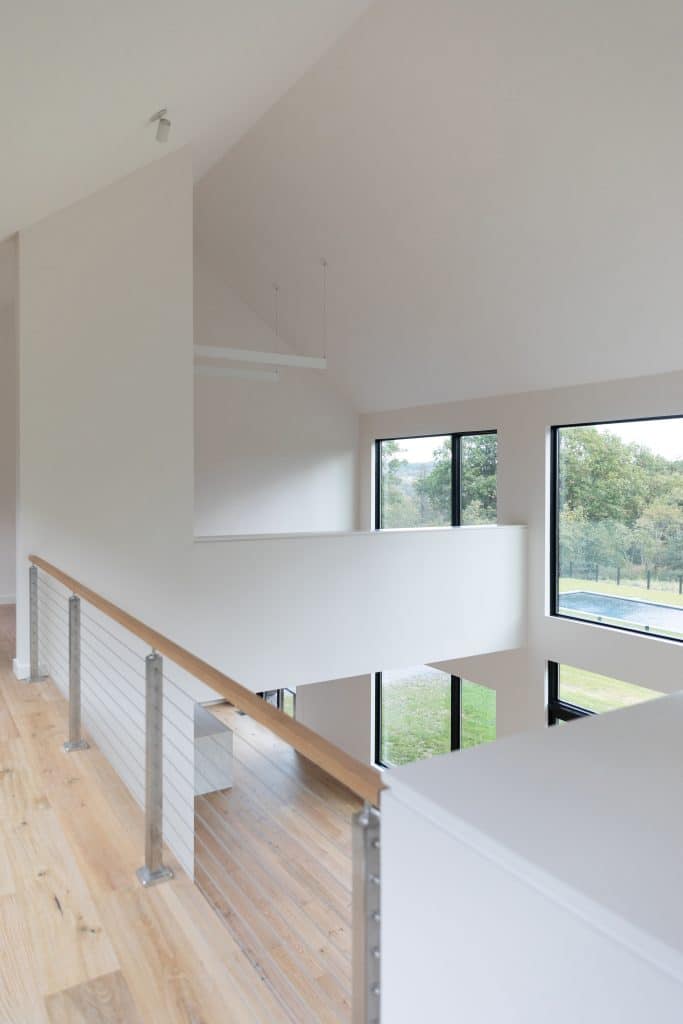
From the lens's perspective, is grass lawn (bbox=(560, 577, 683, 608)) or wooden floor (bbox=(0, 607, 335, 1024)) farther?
grass lawn (bbox=(560, 577, 683, 608))

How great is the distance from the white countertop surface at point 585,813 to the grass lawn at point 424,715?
18.9 ft

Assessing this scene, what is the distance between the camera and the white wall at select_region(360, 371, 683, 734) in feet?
17.8

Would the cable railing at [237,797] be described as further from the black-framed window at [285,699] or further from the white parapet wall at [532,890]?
the black-framed window at [285,699]

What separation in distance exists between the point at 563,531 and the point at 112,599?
3765 millimetres

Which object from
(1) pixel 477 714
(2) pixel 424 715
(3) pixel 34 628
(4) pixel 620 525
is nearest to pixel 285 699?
(2) pixel 424 715

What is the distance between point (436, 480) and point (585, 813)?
6.56 meters

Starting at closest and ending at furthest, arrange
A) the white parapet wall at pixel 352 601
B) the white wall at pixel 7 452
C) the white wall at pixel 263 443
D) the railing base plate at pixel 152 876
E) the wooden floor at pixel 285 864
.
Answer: the railing base plate at pixel 152 876
the wooden floor at pixel 285 864
the white parapet wall at pixel 352 601
the white wall at pixel 7 452
the white wall at pixel 263 443

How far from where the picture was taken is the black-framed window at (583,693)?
584cm

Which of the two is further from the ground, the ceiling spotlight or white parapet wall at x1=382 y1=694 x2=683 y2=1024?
the ceiling spotlight

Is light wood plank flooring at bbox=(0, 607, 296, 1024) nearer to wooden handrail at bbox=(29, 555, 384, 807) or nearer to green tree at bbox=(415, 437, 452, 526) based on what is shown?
wooden handrail at bbox=(29, 555, 384, 807)

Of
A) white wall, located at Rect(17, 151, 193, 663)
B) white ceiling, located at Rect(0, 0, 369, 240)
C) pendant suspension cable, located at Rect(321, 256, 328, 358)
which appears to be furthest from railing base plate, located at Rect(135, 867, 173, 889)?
pendant suspension cable, located at Rect(321, 256, 328, 358)

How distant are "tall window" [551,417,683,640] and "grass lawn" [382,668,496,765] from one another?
1488mm

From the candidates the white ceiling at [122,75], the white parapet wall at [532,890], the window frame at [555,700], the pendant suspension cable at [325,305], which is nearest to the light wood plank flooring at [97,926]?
the white parapet wall at [532,890]

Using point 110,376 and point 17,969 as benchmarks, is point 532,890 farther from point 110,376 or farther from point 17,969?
point 110,376
